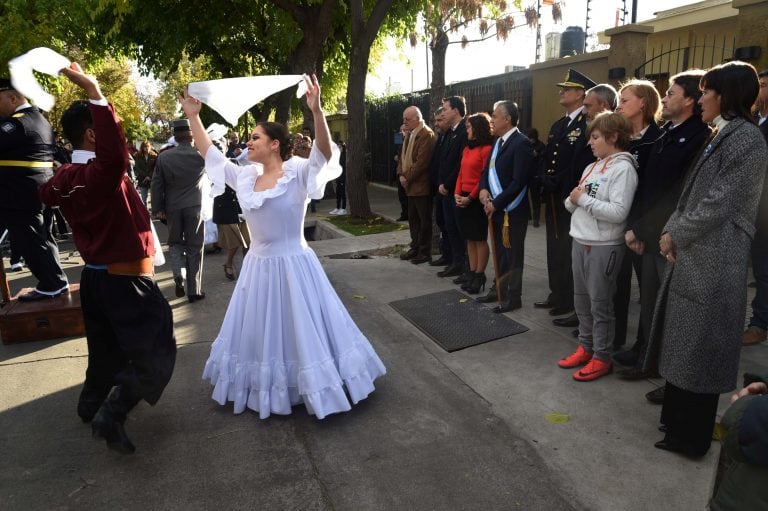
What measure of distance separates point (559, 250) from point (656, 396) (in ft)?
6.33

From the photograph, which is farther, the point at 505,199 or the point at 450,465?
the point at 505,199

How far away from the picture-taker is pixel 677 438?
3.04m

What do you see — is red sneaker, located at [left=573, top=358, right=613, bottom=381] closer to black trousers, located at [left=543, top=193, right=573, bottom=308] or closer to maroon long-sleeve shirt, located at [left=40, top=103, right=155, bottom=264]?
black trousers, located at [left=543, top=193, right=573, bottom=308]

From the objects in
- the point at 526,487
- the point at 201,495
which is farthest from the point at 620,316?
the point at 201,495

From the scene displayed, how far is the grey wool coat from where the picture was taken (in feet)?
8.99

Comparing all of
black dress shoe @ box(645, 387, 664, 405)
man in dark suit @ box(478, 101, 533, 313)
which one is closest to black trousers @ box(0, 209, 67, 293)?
man in dark suit @ box(478, 101, 533, 313)

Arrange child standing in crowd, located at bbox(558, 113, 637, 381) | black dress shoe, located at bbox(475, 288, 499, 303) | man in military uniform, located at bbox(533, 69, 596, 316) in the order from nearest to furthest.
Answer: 1. child standing in crowd, located at bbox(558, 113, 637, 381)
2. man in military uniform, located at bbox(533, 69, 596, 316)
3. black dress shoe, located at bbox(475, 288, 499, 303)

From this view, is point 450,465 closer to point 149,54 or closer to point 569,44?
point 569,44

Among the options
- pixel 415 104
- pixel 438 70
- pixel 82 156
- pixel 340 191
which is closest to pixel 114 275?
pixel 82 156

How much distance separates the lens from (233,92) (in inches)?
134

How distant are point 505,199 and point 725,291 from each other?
268 centimetres

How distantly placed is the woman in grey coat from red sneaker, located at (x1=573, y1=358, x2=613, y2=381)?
92 centimetres

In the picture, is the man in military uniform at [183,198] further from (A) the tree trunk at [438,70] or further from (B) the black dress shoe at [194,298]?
(A) the tree trunk at [438,70]

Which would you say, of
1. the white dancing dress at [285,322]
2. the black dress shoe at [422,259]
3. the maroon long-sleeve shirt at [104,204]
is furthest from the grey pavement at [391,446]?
the black dress shoe at [422,259]
